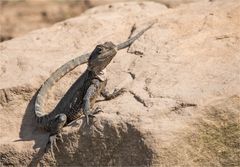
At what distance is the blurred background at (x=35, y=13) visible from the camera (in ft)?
53.4

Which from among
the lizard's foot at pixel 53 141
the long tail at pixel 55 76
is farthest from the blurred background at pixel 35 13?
the lizard's foot at pixel 53 141

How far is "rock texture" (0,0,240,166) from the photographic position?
7.66 m

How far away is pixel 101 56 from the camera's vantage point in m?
8.99

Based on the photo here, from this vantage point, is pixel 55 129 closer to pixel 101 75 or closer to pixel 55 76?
pixel 101 75

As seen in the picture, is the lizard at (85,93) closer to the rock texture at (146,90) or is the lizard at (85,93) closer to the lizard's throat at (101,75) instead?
the lizard's throat at (101,75)

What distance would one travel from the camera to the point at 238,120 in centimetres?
764

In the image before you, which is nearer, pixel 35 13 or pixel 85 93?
pixel 85 93

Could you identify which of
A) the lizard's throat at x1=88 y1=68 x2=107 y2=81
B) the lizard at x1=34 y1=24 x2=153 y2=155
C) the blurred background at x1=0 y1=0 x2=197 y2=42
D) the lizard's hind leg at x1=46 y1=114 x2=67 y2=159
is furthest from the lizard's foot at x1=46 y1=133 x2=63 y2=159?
the blurred background at x1=0 y1=0 x2=197 y2=42

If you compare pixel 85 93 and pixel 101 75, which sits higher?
pixel 101 75

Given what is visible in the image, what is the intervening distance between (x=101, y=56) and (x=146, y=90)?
93cm

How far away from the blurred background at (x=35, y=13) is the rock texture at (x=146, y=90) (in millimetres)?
4982

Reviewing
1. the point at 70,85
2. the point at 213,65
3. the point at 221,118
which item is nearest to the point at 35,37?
the point at 70,85

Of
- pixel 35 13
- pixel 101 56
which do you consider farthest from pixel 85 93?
pixel 35 13

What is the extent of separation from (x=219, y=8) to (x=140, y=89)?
224 cm
